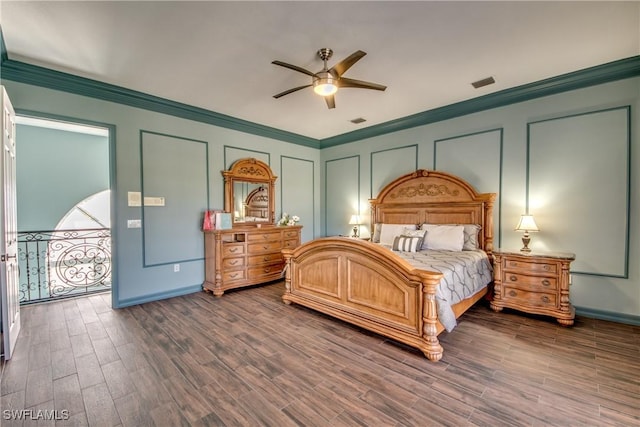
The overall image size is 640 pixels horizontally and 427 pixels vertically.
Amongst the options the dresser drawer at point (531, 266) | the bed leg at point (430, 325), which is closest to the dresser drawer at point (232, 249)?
the bed leg at point (430, 325)

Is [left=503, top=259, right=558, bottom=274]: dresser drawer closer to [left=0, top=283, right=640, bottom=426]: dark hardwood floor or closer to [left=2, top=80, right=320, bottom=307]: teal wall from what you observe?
[left=0, top=283, right=640, bottom=426]: dark hardwood floor

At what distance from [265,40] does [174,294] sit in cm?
364

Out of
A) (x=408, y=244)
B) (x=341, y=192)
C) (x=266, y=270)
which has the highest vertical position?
(x=341, y=192)

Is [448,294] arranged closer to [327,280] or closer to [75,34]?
[327,280]

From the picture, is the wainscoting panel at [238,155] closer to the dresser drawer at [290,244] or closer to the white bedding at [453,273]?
the dresser drawer at [290,244]

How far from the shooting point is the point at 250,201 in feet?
16.2

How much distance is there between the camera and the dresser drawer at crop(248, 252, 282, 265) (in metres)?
4.40

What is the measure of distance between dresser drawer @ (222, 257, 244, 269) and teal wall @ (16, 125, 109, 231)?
4238 millimetres

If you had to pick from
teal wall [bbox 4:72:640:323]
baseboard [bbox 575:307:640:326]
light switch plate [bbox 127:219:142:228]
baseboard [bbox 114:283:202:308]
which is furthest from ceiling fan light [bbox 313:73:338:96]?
baseboard [bbox 575:307:640:326]

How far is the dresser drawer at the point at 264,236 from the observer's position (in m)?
4.38

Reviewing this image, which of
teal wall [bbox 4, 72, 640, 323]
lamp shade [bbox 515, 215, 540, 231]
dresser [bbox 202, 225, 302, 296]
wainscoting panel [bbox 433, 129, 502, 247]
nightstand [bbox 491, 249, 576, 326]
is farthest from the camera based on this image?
dresser [bbox 202, 225, 302, 296]

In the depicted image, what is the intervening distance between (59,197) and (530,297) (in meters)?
8.42

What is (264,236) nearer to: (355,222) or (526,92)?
(355,222)

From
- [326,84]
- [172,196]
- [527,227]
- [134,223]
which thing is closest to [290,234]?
[172,196]
